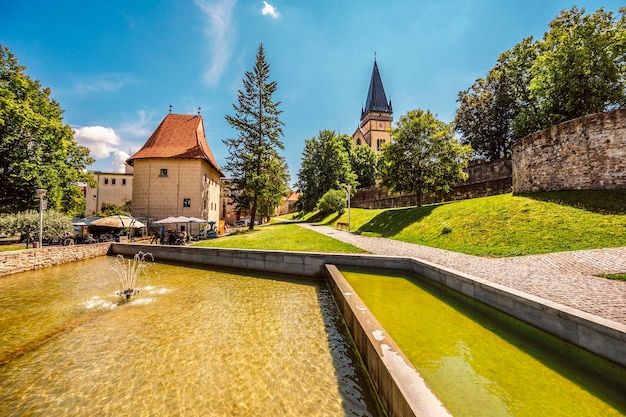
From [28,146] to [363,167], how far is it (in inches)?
1712

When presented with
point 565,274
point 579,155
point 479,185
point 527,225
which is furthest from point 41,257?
point 479,185

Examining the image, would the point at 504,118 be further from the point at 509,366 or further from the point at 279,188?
the point at 509,366

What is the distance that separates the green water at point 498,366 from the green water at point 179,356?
3.66 feet

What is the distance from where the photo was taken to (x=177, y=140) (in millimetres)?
29531

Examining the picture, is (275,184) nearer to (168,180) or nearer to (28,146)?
(168,180)

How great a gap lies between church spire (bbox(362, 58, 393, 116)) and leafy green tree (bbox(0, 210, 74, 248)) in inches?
2860

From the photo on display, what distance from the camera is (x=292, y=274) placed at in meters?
11.0

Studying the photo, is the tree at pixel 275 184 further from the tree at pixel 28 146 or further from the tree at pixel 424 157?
the tree at pixel 28 146

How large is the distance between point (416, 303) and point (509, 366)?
2.73 metres

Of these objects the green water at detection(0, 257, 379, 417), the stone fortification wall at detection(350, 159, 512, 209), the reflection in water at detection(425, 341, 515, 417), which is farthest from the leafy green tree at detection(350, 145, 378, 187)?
the reflection in water at detection(425, 341, 515, 417)

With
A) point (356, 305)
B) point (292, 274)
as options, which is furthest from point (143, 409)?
point (292, 274)

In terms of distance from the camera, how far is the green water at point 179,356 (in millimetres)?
3457

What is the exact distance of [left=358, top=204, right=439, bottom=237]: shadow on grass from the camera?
19197mm

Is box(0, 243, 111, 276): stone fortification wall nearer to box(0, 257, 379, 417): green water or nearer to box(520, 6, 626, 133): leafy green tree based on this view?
box(0, 257, 379, 417): green water
